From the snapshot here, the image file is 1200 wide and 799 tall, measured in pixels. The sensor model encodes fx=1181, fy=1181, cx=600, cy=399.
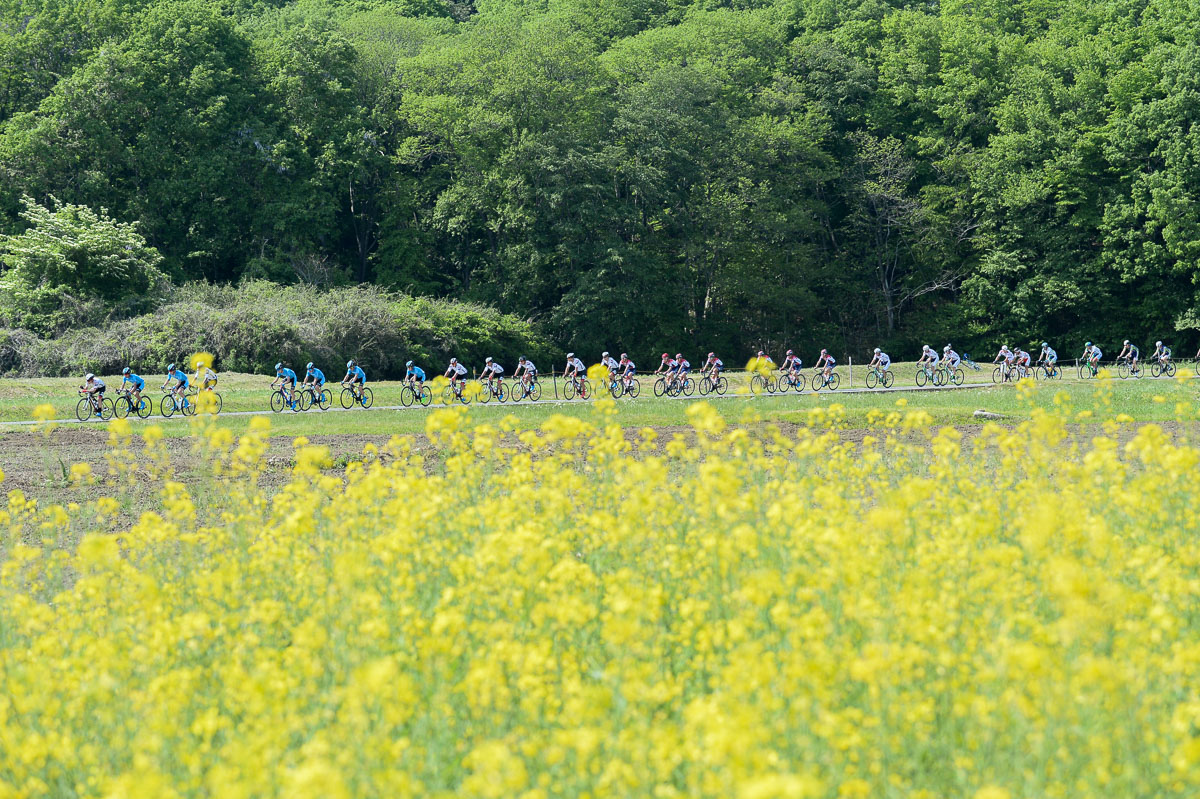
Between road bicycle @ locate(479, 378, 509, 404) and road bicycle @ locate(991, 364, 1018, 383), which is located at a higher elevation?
road bicycle @ locate(991, 364, 1018, 383)

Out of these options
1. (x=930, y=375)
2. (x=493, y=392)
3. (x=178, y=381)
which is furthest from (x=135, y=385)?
(x=930, y=375)

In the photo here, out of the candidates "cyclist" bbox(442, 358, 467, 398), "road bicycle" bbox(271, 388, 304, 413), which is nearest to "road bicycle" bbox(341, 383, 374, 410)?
"road bicycle" bbox(271, 388, 304, 413)

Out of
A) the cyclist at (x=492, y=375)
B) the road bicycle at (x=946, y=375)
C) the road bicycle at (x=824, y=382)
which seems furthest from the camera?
the road bicycle at (x=946, y=375)

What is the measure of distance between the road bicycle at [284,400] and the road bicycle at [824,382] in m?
15.8

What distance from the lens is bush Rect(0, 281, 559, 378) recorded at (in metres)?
39.0

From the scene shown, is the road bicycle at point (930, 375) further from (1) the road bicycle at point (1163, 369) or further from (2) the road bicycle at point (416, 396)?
(2) the road bicycle at point (416, 396)

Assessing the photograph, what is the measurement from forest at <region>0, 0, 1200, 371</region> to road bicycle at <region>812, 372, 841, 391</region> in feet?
55.5

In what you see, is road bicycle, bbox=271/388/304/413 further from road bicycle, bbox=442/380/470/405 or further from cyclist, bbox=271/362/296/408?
road bicycle, bbox=442/380/470/405

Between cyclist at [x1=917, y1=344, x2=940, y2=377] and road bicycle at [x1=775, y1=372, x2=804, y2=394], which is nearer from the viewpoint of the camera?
road bicycle at [x1=775, y1=372, x2=804, y2=394]

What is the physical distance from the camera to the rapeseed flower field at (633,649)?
381 centimetres

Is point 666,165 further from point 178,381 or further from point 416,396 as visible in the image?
point 178,381

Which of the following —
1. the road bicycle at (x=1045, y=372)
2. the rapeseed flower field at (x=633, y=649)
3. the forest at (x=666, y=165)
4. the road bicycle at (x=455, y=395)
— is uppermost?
the forest at (x=666, y=165)

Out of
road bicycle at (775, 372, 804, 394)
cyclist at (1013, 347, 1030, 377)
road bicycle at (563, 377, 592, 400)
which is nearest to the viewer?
road bicycle at (563, 377, 592, 400)

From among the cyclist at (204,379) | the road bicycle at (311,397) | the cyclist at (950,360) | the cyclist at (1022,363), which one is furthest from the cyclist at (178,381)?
the cyclist at (1022,363)
